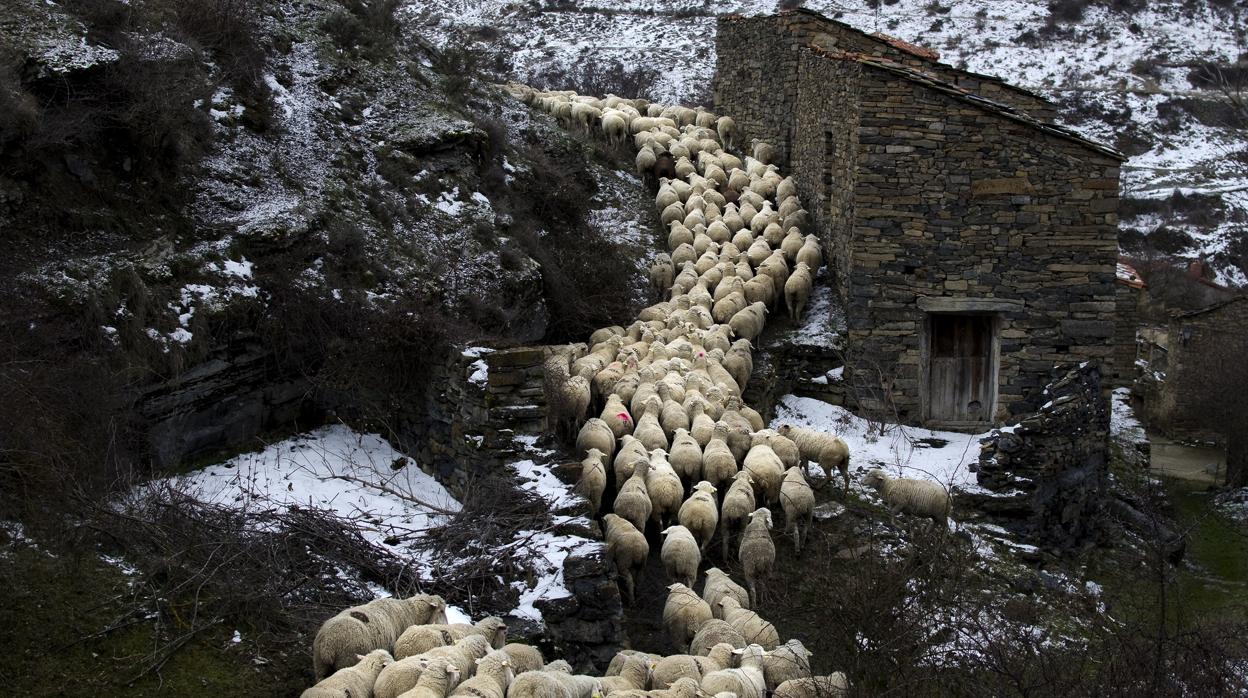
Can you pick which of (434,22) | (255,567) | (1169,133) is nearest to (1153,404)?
(255,567)

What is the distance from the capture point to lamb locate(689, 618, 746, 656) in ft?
28.6

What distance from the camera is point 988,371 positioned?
1577 centimetres

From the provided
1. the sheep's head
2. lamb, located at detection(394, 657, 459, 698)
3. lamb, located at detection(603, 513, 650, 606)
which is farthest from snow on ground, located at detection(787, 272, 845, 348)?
lamb, located at detection(394, 657, 459, 698)

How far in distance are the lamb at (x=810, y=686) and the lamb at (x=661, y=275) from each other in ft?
32.0

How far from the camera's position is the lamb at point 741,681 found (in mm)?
7855

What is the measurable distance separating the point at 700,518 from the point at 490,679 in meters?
3.57

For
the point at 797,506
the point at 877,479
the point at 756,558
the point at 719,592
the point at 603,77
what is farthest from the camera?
the point at 603,77

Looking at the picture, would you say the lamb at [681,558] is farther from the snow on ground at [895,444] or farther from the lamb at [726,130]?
the lamb at [726,130]

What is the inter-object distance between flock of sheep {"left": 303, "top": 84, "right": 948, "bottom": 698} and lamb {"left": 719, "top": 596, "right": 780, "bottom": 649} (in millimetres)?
16

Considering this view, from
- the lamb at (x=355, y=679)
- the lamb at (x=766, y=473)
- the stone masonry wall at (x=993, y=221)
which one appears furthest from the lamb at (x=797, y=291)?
the lamb at (x=355, y=679)

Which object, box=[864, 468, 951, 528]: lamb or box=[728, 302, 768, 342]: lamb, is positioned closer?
box=[864, 468, 951, 528]: lamb

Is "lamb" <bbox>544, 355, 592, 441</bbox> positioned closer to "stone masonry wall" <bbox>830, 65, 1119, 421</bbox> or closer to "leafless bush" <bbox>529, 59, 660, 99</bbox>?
"stone masonry wall" <bbox>830, 65, 1119, 421</bbox>

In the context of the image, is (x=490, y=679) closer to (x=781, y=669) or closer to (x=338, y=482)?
(x=781, y=669)

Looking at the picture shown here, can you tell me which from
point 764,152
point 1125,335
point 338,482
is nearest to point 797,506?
point 338,482
